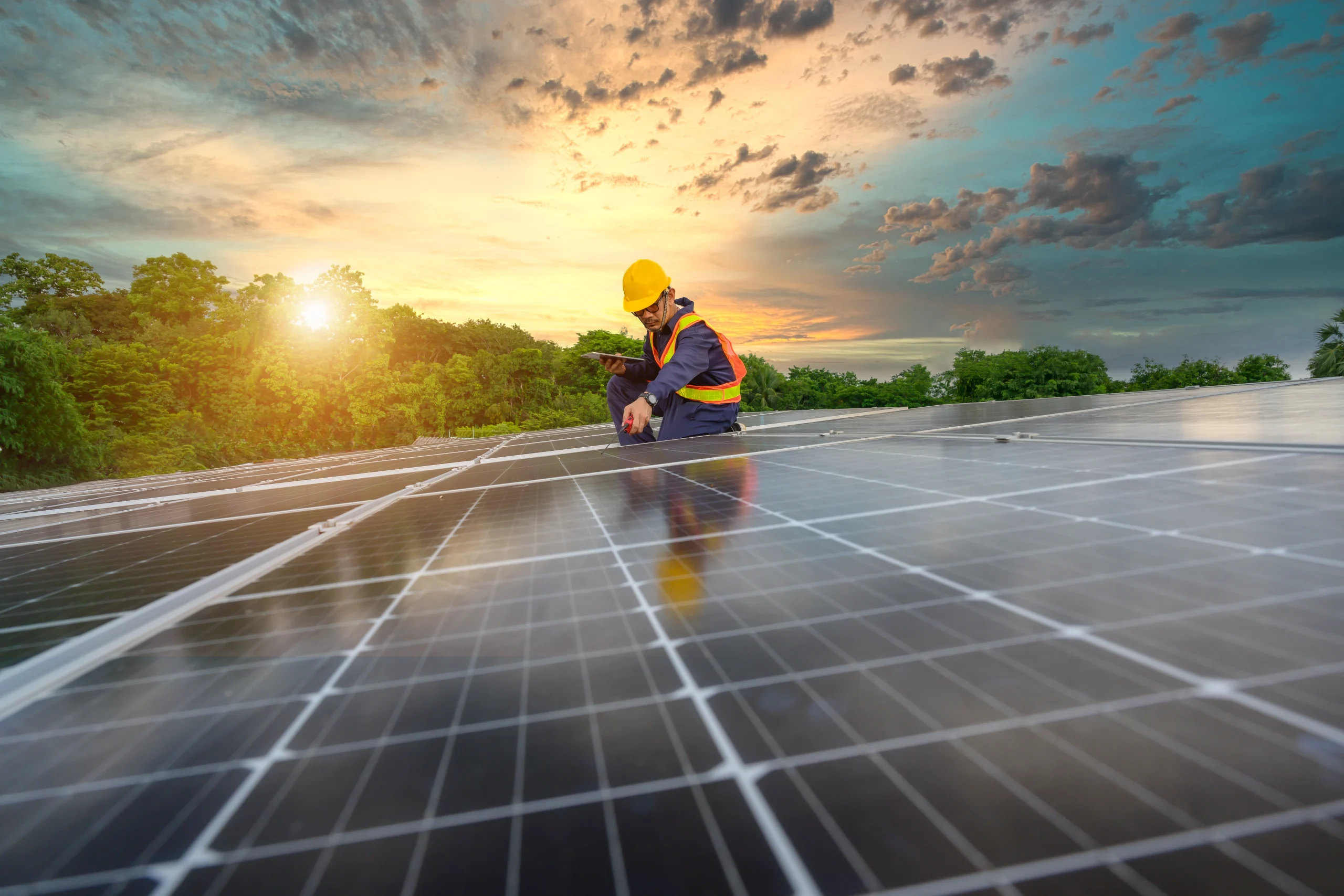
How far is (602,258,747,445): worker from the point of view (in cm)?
881

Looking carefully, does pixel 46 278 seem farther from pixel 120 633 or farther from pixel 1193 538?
pixel 1193 538

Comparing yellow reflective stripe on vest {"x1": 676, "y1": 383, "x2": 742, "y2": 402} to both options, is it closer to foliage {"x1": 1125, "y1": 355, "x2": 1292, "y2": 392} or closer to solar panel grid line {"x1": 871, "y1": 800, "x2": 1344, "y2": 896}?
solar panel grid line {"x1": 871, "y1": 800, "x2": 1344, "y2": 896}

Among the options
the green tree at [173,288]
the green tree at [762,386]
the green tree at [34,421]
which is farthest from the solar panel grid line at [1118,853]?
the green tree at [173,288]

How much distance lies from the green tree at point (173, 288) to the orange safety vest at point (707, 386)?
55.7 metres

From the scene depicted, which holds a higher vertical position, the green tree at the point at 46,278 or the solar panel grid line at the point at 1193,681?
the green tree at the point at 46,278

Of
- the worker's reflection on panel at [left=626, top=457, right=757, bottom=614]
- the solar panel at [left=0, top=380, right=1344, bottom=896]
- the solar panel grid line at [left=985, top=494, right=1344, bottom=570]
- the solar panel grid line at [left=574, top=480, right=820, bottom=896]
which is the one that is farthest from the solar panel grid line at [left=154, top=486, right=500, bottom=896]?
the solar panel grid line at [left=985, top=494, right=1344, bottom=570]

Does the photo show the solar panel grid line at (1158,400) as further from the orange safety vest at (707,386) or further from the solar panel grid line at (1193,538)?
the solar panel grid line at (1193,538)

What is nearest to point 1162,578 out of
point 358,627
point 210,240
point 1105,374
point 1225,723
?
point 1225,723

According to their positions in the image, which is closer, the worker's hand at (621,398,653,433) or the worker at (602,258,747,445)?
the worker's hand at (621,398,653,433)

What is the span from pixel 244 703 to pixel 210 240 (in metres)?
65.7

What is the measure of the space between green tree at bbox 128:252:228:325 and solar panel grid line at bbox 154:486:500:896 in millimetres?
62142

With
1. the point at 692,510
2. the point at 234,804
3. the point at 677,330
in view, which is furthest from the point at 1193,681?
the point at 677,330

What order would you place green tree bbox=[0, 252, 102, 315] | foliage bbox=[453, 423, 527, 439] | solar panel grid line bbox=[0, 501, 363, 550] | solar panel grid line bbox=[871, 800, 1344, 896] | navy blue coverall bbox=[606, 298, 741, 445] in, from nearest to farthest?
solar panel grid line bbox=[871, 800, 1344, 896] → solar panel grid line bbox=[0, 501, 363, 550] → navy blue coverall bbox=[606, 298, 741, 445] → green tree bbox=[0, 252, 102, 315] → foliage bbox=[453, 423, 527, 439]

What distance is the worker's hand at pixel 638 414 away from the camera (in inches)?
279
